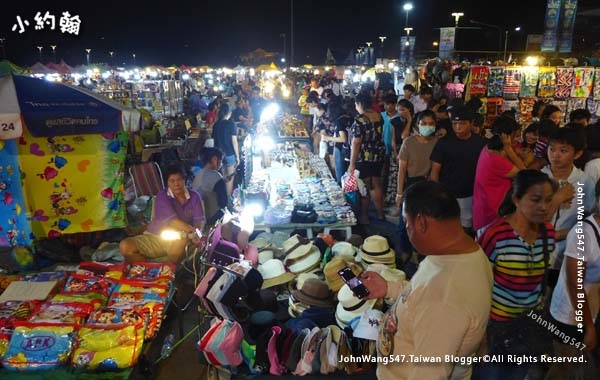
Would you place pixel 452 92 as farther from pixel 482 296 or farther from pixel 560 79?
pixel 482 296

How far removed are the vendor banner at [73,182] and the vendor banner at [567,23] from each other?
1181cm

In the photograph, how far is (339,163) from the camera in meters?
8.29

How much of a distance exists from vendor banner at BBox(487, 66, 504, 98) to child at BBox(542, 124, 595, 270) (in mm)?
8238

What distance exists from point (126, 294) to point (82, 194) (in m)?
2.65

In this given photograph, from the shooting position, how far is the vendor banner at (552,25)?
37.7 ft

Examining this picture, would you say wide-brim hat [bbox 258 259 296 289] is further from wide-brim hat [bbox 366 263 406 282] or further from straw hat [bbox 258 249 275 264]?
wide-brim hat [bbox 366 263 406 282]

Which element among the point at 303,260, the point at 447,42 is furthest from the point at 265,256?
the point at 447,42

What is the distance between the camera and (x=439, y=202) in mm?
1774

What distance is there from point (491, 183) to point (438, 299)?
3.01m

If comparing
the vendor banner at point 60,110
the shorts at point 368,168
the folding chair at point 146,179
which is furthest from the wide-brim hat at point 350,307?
the folding chair at point 146,179

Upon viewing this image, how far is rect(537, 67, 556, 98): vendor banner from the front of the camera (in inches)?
425

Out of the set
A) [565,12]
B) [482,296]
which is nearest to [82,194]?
[482,296]

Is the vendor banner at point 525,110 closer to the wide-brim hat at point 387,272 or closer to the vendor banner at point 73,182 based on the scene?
the wide-brim hat at point 387,272

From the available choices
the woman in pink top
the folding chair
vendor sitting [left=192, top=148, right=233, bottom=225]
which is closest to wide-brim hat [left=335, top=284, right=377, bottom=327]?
the woman in pink top
